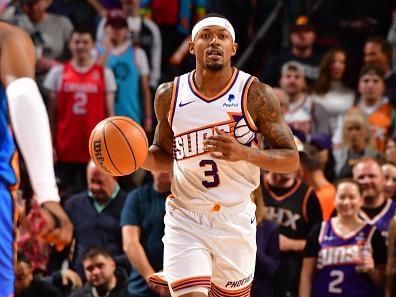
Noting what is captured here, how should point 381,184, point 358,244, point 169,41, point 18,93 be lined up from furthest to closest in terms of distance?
point 169,41 < point 381,184 < point 358,244 < point 18,93

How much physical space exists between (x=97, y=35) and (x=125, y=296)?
4037mm

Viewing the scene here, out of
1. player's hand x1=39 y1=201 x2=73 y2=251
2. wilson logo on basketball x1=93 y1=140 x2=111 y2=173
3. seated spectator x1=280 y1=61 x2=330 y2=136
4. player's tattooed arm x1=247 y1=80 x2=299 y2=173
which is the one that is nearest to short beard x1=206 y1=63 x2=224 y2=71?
player's tattooed arm x1=247 y1=80 x2=299 y2=173

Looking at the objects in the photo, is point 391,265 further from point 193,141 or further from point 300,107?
point 300,107

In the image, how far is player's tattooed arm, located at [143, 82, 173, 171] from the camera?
6.05 m

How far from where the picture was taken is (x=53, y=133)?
1024 cm

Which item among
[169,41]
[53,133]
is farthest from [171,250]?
[169,41]

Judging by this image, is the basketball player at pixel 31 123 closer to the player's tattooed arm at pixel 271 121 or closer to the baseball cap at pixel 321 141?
the player's tattooed arm at pixel 271 121

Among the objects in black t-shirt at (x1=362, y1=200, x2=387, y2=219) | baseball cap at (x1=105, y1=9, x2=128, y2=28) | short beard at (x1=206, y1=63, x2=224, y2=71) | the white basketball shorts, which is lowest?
black t-shirt at (x1=362, y1=200, x2=387, y2=219)

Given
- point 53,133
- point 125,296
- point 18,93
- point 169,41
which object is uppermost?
point 18,93

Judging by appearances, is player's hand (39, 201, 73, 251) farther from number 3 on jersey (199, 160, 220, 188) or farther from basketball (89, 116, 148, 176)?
number 3 on jersey (199, 160, 220, 188)

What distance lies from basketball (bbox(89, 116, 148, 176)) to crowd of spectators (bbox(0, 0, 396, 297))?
577mm

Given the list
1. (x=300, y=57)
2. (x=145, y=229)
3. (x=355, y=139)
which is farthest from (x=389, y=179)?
(x=300, y=57)

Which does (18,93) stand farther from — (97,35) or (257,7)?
(257,7)

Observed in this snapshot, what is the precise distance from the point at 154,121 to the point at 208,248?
5690mm
